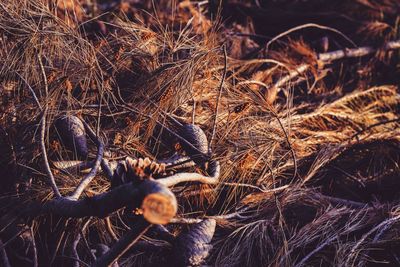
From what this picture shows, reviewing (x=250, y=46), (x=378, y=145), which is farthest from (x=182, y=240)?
(x=250, y=46)

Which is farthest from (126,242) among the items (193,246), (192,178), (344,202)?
(344,202)

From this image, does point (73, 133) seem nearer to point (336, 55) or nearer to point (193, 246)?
point (193, 246)

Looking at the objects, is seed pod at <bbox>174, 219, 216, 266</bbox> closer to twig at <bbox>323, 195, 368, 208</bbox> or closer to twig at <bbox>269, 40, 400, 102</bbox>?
twig at <bbox>323, 195, 368, 208</bbox>

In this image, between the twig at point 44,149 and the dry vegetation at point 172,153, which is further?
the dry vegetation at point 172,153

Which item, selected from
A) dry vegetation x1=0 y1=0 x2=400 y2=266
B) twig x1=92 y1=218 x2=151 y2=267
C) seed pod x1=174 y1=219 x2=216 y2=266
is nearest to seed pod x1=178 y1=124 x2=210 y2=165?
dry vegetation x1=0 y1=0 x2=400 y2=266

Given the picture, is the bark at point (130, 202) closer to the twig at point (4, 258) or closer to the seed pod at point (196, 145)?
the twig at point (4, 258)

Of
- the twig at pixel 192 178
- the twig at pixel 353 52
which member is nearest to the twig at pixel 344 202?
the twig at pixel 192 178
